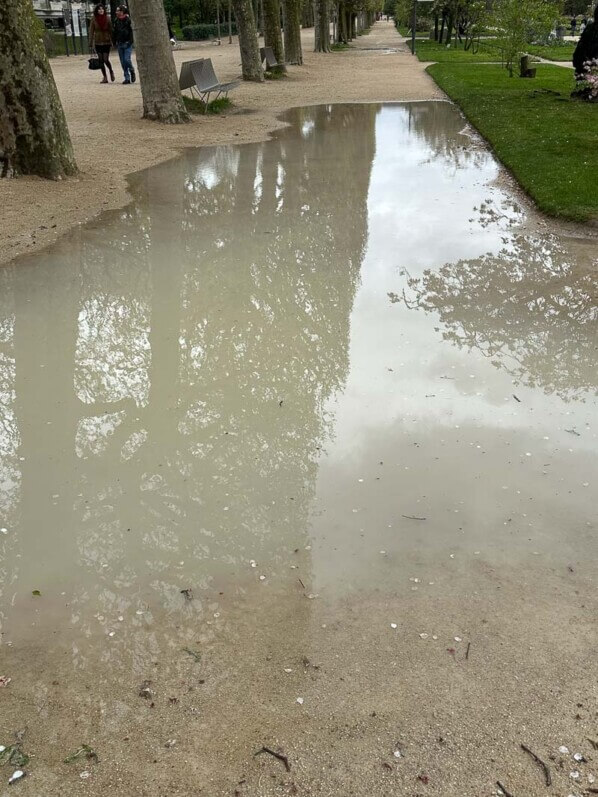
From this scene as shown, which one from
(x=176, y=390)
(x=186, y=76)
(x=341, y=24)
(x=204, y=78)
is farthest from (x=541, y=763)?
(x=341, y=24)

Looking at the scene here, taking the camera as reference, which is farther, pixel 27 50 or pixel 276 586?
pixel 27 50

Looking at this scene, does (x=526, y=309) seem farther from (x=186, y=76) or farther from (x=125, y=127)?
(x=186, y=76)

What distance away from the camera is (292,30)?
2992cm

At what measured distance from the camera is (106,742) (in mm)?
2543

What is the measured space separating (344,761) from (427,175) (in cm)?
1010

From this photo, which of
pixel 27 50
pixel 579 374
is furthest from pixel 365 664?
pixel 27 50

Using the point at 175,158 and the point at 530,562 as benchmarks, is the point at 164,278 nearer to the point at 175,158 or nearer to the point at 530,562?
the point at 530,562

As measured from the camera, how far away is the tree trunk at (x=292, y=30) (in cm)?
2867

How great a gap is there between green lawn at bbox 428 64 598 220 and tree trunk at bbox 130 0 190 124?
6.59m

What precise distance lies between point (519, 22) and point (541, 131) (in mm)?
10713

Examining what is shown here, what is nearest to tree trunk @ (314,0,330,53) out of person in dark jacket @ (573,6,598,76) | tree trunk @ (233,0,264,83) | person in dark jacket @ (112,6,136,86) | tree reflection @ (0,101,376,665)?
tree trunk @ (233,0,264,83)

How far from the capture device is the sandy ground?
29.3ft

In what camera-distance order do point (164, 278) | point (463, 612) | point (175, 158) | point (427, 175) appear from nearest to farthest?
point (463, 612), point (164, 278), point (427, 175), point (175, 158)

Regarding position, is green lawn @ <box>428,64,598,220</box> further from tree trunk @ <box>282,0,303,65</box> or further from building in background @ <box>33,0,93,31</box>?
building in background @ <box>33,0,93,31</box>
